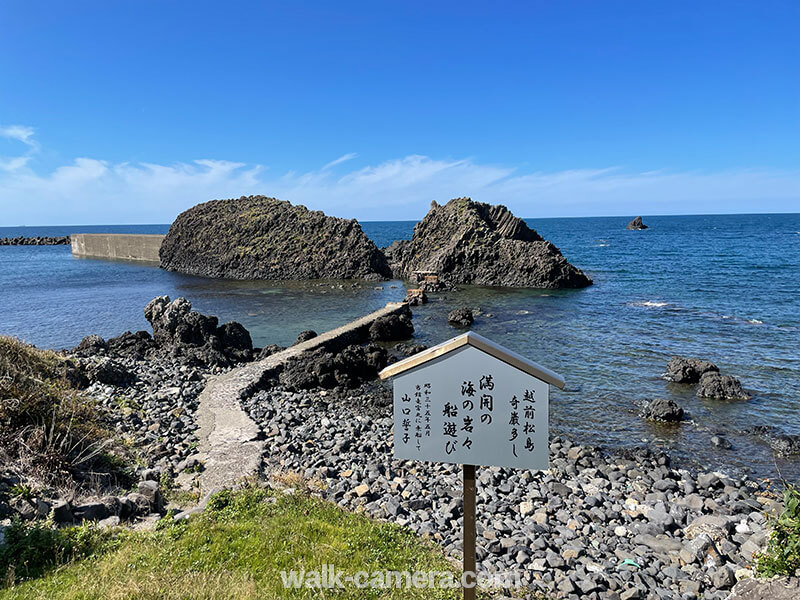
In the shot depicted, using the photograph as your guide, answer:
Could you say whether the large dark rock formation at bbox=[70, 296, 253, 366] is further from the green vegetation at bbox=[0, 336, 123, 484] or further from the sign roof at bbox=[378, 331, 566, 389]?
the sign roof at bbox=[378, 331, 566, 389]

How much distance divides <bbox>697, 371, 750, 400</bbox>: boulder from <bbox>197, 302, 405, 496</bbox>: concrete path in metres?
13.0

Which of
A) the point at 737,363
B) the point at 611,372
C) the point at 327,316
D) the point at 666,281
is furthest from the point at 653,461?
the point at 666,281

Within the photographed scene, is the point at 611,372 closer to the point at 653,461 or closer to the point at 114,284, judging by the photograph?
the point at 653,461

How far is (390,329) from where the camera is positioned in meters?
24.1

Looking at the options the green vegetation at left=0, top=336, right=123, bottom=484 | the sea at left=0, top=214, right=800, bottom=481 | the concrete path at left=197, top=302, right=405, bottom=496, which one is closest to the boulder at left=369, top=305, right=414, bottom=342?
the sea at left=0, top=214, right=800, bottom=481

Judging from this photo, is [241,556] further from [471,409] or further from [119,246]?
[119,246]

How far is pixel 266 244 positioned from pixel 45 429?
46.6 m

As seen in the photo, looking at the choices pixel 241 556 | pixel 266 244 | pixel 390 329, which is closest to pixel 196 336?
pixel 390 329

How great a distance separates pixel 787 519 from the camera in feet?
17.3

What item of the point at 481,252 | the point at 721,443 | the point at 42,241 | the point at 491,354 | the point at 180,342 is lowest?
the point at 721,443

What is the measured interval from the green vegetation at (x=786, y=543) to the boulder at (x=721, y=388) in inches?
419

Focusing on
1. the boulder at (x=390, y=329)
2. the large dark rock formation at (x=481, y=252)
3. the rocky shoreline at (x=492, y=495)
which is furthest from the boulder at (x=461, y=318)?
the large dark rock formation at (x=481, y=252)

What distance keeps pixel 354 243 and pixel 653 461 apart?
4111cm

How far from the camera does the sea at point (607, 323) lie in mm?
13008
